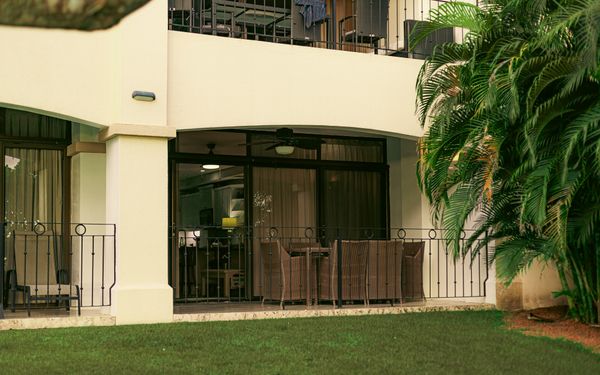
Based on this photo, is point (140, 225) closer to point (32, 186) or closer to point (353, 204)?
point (32, 186)

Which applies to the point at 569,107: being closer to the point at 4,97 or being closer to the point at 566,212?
the point at 566,212

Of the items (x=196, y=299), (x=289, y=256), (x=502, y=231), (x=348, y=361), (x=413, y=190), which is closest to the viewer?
(x=348, y=361)

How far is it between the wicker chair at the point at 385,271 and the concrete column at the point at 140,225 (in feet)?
9.26

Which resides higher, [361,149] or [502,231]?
[361,149]

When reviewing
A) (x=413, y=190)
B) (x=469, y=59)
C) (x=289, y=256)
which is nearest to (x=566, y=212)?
(x=469, y=59)

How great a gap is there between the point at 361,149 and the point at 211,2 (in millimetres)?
3931

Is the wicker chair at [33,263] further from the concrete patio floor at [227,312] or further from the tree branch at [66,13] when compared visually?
the tree branch at [66,13]

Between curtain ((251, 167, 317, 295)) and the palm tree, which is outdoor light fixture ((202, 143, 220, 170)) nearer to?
curtain ((251, 167, 317, 295))

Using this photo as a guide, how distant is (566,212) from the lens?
7.33m

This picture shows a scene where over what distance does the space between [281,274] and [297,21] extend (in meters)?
3.55

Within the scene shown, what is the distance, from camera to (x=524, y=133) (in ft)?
25.0

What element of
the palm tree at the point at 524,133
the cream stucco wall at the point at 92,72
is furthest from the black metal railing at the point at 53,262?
the palm tree at the point at 524,133

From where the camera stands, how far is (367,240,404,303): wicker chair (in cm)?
1010

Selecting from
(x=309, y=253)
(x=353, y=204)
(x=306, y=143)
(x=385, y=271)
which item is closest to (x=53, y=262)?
(x=309, y=253)
